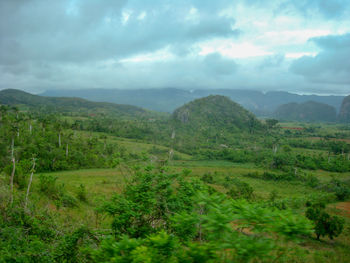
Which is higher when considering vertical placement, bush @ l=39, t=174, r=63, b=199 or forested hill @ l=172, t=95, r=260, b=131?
forested hill @ l=172, t=95, r=260, b=131

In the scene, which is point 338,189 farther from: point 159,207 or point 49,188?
point 49,188

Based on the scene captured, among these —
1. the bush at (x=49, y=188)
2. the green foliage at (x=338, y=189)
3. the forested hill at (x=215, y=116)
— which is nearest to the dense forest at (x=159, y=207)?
the bush at (x=49, y=188)

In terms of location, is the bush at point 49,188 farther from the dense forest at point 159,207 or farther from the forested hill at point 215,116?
the forested hill at point 215,116

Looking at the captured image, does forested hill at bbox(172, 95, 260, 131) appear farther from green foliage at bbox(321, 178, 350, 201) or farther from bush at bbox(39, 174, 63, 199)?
bush at bbox(39, 174, 63, 199)

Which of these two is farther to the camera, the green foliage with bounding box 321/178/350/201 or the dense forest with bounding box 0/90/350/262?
the green foliage with bounding box 321/178/350/201

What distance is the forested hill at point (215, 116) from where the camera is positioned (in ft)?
391

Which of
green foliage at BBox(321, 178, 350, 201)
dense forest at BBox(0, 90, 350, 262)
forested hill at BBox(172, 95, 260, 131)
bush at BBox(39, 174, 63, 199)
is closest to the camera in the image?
dense forest at BBox(0, 90, 350, 262)

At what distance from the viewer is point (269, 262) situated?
350 centimetres

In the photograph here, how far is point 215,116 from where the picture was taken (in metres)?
130

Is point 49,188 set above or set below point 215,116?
below

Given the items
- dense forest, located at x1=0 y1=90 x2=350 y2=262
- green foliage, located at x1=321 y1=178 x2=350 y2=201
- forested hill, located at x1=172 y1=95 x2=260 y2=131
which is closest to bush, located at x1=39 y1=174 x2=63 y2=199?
dense forest, located at x1=0 y1=90 x2=350 y2=262

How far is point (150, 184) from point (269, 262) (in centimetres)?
423

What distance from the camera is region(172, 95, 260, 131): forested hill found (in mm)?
119312

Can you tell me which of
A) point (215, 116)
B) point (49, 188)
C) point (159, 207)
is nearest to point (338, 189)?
point (159, 207)
